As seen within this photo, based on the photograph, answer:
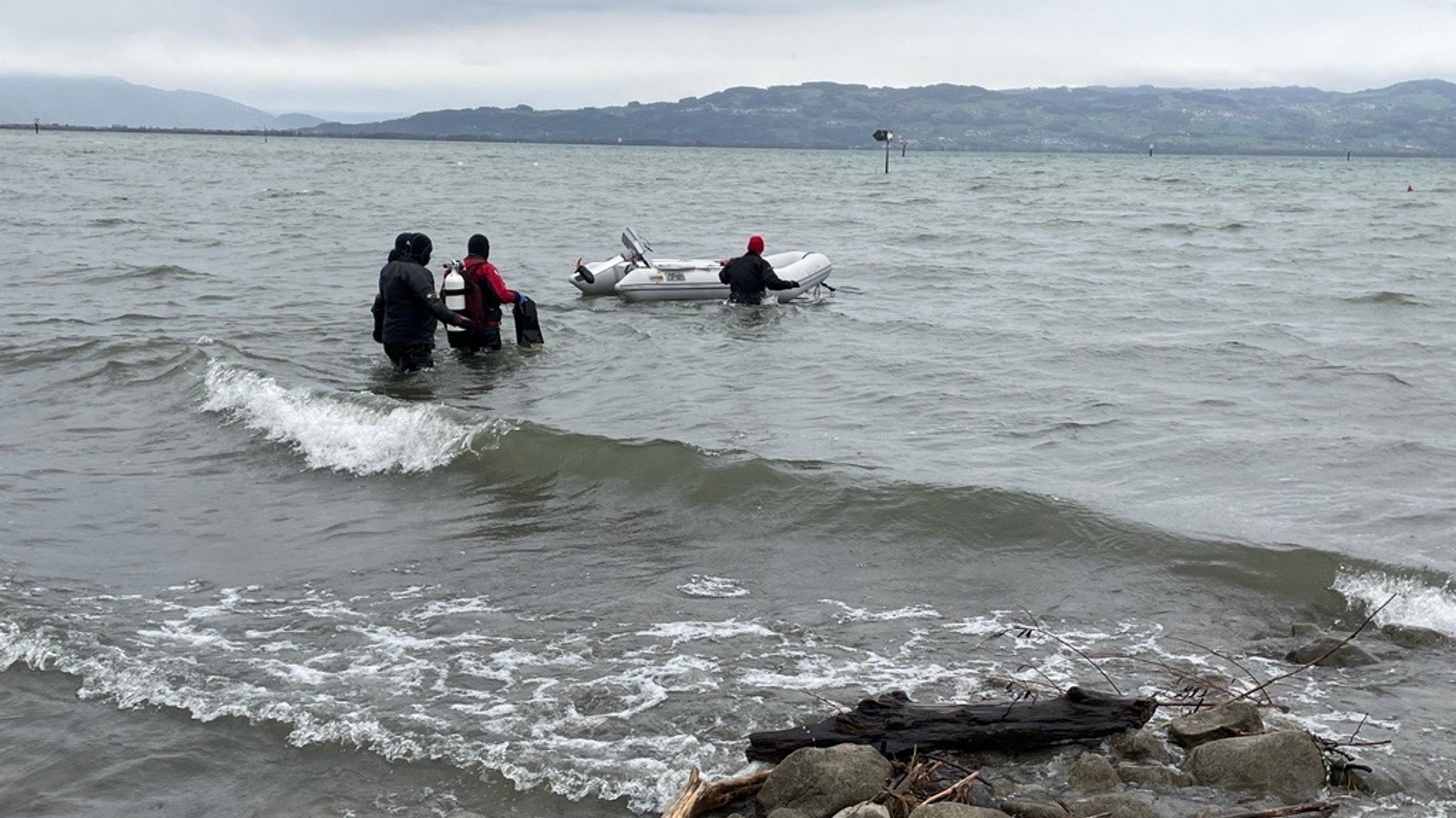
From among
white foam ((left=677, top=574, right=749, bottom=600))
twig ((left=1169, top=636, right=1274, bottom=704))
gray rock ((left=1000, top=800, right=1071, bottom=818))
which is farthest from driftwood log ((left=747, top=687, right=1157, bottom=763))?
white foam ((left=677, top=574, right=749, bottom=600))

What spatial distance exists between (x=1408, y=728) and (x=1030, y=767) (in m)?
1.57

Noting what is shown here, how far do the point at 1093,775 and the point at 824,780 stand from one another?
3.25 feet

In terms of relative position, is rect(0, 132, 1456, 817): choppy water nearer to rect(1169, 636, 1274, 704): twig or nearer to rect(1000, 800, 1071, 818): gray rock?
rect(1169, 636, 1274, 704): twig

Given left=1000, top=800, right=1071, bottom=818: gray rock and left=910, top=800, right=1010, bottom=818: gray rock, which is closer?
left=910, top=800, right=1010, bottom=818: gray rock

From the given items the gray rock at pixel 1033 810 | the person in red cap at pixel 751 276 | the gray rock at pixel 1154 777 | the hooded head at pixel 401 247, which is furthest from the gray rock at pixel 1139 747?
the person in red cap at pixel 751 276

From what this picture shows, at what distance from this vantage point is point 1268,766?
447 cm

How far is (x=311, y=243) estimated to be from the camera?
24688 millimetres

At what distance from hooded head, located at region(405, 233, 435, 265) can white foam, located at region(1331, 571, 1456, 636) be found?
7.81 meters

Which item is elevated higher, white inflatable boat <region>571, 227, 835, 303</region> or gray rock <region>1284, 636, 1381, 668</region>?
white inflatable boat <region>571, 227, 835, 303</region>

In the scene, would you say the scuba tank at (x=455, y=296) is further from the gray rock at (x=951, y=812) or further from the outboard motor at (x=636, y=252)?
the gray rock at (x=951, y=812)

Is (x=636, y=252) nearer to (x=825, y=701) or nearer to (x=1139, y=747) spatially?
(x=825, y=701)

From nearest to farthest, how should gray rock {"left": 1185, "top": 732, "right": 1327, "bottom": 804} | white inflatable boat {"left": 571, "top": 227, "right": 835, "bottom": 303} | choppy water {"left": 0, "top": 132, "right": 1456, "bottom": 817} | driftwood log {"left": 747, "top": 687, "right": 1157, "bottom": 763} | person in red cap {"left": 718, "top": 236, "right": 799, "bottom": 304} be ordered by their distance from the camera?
1. gray rock {"left": 1185, "top": 732, "right": 1327, "bottom": 804}
2. driftwood log {"left": 747, "top": 687, "right": 1157, "bottom": 763}
3. choppy water {"left": 0, "top": 132, "right": 1456, "bottom": 817}
4. person in red cap {"left": 718, "top": 236, "right": 799, "bottom": 304}
5. white inflatable boat {"left": 571, "top": 227, "right": 835, "bottom": 303}

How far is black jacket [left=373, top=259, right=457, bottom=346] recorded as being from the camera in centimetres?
1171

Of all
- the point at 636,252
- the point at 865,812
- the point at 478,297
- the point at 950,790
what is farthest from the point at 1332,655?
the point at 636,252
